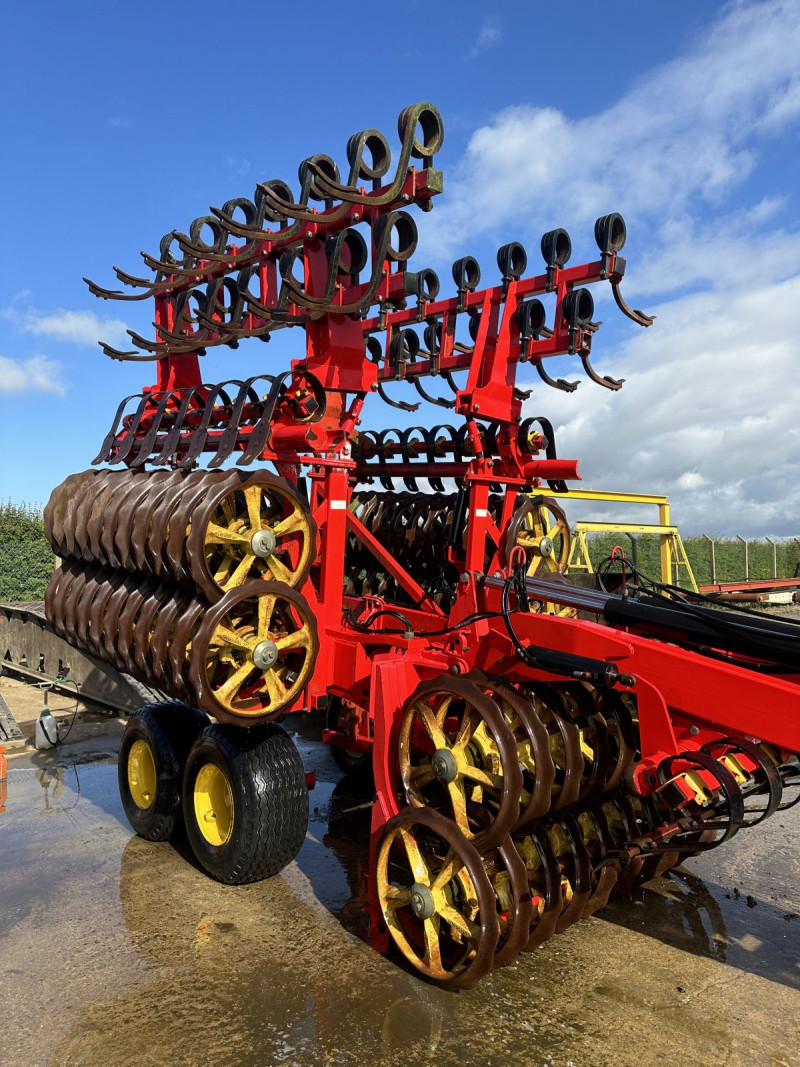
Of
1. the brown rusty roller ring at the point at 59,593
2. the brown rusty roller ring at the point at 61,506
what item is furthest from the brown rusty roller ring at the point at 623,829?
the brown rusty roller ring at the point at 61,506

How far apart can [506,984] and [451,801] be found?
96cm

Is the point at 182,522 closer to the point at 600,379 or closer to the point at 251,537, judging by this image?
the point at 251,537

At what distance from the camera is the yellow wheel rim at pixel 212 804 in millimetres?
5188

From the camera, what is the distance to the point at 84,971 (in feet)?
13.3

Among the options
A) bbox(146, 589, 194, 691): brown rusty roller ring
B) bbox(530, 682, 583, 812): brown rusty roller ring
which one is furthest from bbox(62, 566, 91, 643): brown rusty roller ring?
bbox(530, 682, 583, 812): brown rusty roller ring

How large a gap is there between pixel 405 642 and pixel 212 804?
67.1 inches

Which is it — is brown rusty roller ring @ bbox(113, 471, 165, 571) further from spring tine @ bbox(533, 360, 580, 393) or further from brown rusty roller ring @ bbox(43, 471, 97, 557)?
spring tine @ bbox(533, 360, 580, 393)

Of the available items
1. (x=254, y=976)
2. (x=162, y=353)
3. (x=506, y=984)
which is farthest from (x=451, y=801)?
(x=162, y=353)

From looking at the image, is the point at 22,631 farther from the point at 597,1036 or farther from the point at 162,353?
the point at 597,1036

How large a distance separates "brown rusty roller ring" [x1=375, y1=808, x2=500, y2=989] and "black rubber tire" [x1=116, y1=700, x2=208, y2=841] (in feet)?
6.79

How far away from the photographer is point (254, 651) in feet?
14.7

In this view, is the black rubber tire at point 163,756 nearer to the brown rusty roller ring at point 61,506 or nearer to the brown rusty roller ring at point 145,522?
the brown rusty roller ring at point 145,522

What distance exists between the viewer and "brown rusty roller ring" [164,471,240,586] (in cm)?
458

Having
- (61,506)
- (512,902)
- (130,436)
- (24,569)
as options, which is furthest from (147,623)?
(24,569)
